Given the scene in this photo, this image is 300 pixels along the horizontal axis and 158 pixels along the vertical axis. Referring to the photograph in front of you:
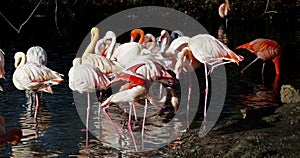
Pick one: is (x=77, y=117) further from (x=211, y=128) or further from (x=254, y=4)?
(x=254, y=4)

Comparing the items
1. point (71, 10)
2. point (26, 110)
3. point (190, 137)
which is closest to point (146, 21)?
point (71, 10)

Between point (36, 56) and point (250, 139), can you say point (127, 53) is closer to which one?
point (36, 56)

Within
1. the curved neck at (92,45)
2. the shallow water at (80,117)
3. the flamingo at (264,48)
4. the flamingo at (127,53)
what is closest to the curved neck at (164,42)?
the flamingo at (127,53)

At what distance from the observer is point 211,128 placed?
6.51 metres

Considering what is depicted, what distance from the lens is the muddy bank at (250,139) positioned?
523 cm

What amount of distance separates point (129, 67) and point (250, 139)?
5.94 ft

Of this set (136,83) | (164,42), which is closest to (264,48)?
(164,42)

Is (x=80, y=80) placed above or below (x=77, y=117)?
above

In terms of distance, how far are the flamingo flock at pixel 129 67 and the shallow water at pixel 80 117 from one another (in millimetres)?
199

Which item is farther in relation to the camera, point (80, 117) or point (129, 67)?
point (80, 117)

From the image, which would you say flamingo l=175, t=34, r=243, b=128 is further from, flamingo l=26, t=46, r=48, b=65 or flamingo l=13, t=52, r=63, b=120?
flamingo l=26, t=46, r=48, b=65

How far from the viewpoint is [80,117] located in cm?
733

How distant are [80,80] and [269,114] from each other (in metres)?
2.11

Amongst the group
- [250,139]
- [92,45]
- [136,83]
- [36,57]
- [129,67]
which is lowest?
[250,139]
